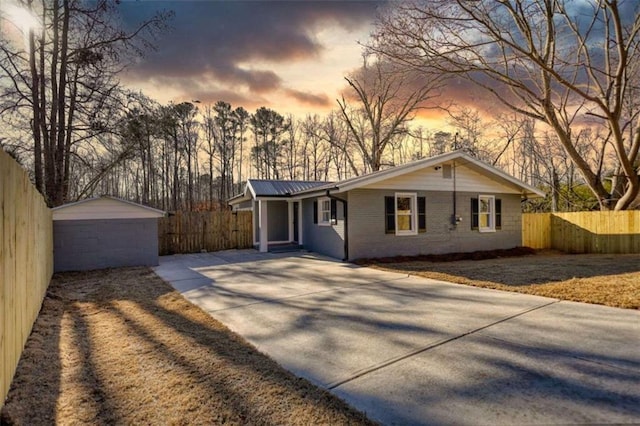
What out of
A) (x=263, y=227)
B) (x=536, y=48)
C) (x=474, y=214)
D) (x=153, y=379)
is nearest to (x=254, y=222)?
(x=263, y=227)

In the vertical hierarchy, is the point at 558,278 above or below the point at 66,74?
below

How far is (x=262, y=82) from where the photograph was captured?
638 inches

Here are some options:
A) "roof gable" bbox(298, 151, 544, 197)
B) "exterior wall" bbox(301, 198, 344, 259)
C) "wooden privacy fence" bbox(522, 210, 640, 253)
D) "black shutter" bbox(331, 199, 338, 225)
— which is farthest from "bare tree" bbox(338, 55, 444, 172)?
"black shutter" bbox(331, 199, 338, 225)

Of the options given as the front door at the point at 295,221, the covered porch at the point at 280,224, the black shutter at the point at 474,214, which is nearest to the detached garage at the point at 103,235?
the covered porch at the point at 280,224

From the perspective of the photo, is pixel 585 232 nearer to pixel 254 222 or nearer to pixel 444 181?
pixel 444 181

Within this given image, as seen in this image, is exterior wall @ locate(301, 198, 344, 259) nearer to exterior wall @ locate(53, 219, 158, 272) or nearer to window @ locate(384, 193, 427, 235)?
window @ locate(384, 193, 427, 235)

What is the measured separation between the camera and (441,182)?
39.6ft

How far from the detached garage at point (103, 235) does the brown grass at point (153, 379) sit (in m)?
5.31

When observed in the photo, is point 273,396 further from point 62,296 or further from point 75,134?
point 75,134

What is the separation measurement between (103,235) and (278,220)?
6533mm

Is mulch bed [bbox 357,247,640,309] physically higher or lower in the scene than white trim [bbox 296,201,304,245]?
lower

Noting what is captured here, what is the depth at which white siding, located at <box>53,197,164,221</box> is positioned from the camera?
9.35 m

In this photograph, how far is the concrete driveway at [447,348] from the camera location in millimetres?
2514

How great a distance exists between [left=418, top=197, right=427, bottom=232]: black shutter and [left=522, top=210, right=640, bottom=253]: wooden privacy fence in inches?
259
